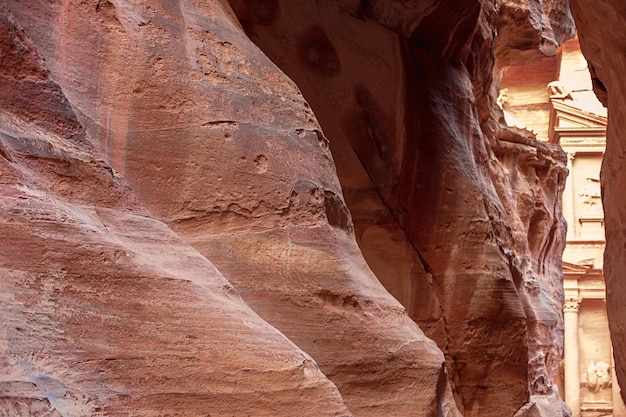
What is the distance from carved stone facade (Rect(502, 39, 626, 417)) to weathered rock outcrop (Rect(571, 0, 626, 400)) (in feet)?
42.6

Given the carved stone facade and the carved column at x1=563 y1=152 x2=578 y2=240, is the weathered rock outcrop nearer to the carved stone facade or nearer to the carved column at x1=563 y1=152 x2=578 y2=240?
the carved stone facade

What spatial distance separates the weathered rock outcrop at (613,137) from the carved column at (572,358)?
13.6 meters

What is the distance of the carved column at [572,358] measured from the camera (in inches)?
763

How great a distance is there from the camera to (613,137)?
633 cm

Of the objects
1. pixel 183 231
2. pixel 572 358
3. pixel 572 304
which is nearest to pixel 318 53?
pixel 183 231

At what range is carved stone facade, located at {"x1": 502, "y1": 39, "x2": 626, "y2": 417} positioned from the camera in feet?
64.7

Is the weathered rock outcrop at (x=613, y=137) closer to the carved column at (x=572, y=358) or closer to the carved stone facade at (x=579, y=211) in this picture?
Result: the carved stone facade at (x=579, y=211)

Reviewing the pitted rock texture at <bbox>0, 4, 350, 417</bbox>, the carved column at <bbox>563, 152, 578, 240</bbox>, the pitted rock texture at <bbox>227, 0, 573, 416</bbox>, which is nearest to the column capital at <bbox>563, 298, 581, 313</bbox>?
the carved column at <bbox>563, 152, 578, 240</bbox>

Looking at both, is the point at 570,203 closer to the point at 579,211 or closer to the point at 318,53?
the point at 579,211

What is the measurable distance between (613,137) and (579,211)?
15.5 meters

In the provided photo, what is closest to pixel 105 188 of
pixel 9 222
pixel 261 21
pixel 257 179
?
pixel 9 222

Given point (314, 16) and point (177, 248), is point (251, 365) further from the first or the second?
point (314, 16)

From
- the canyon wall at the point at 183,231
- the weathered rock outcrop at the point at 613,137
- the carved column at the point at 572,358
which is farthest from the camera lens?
the carved column at the point at 572,358

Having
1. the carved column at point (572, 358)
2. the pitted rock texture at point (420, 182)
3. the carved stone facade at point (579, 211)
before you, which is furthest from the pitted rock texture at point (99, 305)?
the carved column at point (572, 358)
